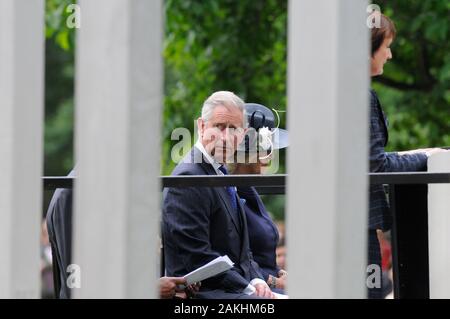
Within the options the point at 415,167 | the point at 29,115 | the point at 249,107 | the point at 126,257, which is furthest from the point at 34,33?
the point at 249,107

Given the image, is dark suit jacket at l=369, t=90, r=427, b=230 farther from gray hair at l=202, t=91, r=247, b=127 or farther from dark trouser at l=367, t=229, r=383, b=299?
gray hair at l=202, t=91, r=247, b=127

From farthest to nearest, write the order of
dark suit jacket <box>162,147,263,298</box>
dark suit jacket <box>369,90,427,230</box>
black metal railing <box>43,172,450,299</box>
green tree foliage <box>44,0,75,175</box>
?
1. green tree foliage <box>44,0,75,175</box>
2. dark suit jacket <box>162,147,263,298</box>
3. dark suit jacket <box>369,90,427,230</box>
4. black metal railing <box>43,172,450,299</box>

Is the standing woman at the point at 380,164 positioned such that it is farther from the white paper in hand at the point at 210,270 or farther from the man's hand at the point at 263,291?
the white paper in hand at the point at 210,270

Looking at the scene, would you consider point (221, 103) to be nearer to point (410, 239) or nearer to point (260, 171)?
point (260, 171)

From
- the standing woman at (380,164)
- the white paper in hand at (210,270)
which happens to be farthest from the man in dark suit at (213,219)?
the standing woman at (380,164)

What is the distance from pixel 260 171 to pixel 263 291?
53 cm

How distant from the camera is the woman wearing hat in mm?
3795

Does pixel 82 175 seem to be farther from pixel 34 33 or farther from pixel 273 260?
pixel 273 260

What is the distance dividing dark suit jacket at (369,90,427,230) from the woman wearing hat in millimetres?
496

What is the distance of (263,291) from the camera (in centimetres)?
358

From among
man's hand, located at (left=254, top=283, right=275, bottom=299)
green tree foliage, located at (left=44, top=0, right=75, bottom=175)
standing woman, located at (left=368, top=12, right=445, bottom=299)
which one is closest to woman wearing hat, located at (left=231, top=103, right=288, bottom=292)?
man's hand, located at (left=254, top=283, right=275, bottom=299)

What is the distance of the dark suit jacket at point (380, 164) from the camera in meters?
3.39

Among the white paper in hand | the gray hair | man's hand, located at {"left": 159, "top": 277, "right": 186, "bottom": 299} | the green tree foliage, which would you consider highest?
the green tree foliage
